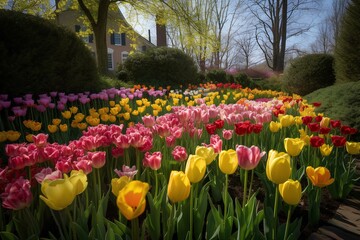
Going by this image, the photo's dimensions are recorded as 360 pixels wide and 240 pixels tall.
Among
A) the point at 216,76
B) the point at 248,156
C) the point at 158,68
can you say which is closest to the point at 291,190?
the point at 248,156

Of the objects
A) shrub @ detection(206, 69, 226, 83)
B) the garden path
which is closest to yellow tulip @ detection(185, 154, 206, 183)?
the garden path

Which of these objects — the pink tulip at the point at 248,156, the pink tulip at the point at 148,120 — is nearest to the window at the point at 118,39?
the pink tulip at the point at 148,120

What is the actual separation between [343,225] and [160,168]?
131 centimetres

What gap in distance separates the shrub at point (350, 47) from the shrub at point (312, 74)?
2.35 metres

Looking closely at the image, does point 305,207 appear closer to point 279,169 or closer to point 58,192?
point 279,169

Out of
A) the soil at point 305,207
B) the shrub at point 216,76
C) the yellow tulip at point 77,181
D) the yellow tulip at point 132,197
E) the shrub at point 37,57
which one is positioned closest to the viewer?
the yellow tulip at point 132,197

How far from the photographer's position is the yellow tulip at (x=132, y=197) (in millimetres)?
952

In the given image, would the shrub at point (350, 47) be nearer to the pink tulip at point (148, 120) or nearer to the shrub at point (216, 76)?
the pink tulip at point (148, 120)

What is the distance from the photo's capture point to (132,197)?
964 millimetres

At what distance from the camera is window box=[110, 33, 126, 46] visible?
35.0 metres

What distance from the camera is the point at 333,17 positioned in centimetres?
3544

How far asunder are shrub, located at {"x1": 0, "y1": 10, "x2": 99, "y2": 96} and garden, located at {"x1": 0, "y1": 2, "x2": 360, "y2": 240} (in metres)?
0.02

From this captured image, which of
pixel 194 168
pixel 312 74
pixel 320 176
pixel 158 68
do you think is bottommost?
pixel 320 176

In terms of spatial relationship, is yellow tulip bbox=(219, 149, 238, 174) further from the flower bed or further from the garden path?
the garden path
